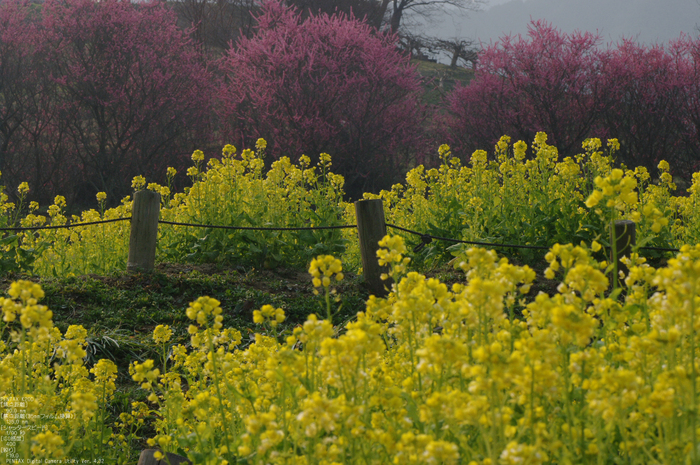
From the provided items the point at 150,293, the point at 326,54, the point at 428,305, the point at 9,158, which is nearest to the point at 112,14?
the point at 9,158

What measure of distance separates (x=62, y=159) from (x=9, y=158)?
0.94 m

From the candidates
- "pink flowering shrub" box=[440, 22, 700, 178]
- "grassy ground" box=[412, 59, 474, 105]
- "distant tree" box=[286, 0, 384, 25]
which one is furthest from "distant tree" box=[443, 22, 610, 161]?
"distant tree" box=[286, 0, 384, 25]

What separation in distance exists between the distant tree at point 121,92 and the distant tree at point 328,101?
3.23ft

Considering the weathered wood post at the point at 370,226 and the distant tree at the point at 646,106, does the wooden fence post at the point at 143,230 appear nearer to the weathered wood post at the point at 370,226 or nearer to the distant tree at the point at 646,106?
the weathered wood post at the point at 370,226

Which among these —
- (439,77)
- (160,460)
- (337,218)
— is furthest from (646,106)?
(160,460)

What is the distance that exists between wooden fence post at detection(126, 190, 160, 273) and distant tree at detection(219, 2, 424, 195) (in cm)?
619

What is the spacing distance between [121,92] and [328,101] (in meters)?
4.10

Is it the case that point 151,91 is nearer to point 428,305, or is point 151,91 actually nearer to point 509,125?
point 509,125

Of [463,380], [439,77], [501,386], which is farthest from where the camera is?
[439,77]

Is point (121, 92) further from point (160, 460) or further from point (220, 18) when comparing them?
point (160, 460)

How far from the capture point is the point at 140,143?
11.4m

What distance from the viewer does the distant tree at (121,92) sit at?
37.0 ft

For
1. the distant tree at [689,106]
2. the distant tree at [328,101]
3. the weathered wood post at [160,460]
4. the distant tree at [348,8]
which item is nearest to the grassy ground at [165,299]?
the weathered wood post at [160,460]

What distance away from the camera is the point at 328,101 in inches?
437
